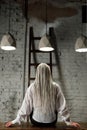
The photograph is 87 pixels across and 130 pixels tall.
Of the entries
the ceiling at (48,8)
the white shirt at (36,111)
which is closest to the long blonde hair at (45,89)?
the white shirt at (36,111)

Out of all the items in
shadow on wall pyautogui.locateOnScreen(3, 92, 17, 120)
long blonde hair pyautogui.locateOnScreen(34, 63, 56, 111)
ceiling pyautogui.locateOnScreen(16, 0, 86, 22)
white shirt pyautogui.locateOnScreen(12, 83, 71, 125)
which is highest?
ceiling pyautogui.locateOnScreen(16, 0, 86, 22)

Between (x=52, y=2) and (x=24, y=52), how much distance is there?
1073 mm

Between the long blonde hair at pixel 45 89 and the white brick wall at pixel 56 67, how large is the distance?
5.09ft

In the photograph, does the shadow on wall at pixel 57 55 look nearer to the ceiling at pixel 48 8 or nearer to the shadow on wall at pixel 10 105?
the ceiling at pixel 48 8

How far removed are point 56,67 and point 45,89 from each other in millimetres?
1622

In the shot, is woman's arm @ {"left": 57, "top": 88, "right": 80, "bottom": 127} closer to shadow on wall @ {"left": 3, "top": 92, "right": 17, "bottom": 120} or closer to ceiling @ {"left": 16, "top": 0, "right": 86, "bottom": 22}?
shadow on wall @ {"left": 3, "top": 92, "right": 17, "bottom": 120}

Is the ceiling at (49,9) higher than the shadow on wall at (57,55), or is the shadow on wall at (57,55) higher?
the ceiling at (49,9)

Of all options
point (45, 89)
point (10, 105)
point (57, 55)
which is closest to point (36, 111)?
point (45, 89)

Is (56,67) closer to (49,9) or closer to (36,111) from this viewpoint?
(49,9)

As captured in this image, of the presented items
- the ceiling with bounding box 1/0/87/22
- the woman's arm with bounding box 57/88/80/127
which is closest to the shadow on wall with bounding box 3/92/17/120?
the ceiling with bounding box 1/0/87/22

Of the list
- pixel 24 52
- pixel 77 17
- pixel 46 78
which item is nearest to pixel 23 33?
pixel 24 52

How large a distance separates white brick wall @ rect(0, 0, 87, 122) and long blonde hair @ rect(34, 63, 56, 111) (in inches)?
61.1

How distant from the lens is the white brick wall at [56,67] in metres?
4.57

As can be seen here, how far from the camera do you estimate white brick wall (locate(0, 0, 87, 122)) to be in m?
4.57
